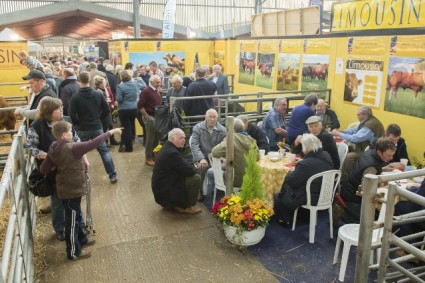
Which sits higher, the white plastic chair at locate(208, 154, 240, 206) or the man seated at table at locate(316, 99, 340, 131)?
the man seated at table at locate(316, 99, 340, 131)

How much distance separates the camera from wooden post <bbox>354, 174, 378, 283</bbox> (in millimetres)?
2311

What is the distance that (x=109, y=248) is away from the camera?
428 cm

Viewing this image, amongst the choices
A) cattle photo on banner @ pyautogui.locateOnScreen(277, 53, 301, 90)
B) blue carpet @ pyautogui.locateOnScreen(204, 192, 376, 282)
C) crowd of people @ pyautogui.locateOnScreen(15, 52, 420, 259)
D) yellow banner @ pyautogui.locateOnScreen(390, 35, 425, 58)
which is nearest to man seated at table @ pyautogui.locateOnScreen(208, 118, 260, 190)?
crowd of people @ pyautogui.locateOnScreen(15, 52, 420, 259)

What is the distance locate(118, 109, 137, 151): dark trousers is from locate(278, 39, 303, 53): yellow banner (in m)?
4.02

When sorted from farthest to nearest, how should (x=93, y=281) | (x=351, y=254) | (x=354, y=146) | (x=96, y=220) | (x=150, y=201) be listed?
1. (x=354, y=146)
2. (x=150, y=201)
3. (x=96, y=220)
4. (x=351, y=254)
5. (x=93, y=281)

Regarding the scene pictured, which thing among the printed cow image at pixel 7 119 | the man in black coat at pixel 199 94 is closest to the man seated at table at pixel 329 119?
the man in black coat at pixel 199 94

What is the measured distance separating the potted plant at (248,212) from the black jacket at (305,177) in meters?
0.39

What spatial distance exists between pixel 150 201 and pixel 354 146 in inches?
132

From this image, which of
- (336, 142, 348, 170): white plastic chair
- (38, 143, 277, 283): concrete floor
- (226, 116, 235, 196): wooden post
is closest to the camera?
(38, 143, 277, 283): concrete floor

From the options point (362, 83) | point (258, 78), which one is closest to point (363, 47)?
point (362, 83)

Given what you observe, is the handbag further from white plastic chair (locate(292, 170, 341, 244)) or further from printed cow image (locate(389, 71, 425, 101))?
printed cow image (locate(389, 71, 425, 101))

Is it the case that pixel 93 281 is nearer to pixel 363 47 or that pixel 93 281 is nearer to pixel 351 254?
pixel 351 254

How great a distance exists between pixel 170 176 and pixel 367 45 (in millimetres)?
4471

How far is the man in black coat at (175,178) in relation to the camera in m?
4.84
